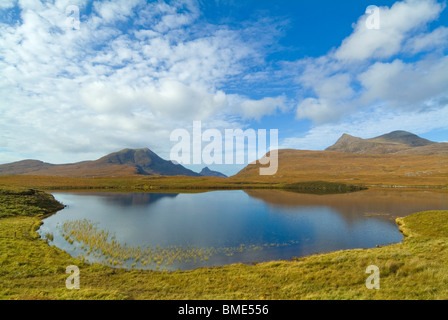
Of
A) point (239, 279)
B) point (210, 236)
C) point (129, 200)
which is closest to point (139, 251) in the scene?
point (210, 236)

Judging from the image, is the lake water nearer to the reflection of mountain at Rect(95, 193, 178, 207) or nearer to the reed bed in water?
the reed bed in water

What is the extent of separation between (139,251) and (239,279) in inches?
586

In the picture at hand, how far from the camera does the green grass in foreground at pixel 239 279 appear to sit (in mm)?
13031

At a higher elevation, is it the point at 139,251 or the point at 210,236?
the point at 139,251

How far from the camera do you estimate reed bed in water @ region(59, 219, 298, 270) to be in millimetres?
23797

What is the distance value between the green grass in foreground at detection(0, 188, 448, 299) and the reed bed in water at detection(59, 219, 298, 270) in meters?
3.02

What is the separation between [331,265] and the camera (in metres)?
18.8

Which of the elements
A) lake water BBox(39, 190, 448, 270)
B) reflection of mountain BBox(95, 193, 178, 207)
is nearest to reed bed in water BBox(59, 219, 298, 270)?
lake water BBox(39, 190, 448, 270)

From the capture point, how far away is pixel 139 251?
2659 centimetres

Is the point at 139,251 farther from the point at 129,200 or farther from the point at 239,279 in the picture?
the point at 129,200
